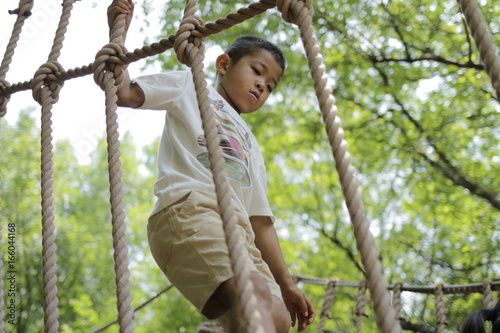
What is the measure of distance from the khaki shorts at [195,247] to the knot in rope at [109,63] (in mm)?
→ 307

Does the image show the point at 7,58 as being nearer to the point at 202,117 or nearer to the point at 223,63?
the point at 223,63

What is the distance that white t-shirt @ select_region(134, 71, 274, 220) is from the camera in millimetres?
1089

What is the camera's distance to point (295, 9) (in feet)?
2.58

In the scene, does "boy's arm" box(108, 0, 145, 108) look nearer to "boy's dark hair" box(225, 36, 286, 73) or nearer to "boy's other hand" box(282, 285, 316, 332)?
"boy's dark hair" box(225, 36, 286, 73)

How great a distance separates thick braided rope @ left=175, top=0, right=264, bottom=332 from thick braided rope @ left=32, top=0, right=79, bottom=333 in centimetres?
36

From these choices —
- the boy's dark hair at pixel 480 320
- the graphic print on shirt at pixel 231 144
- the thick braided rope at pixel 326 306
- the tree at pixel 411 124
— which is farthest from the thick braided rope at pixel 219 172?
the tree at pixel 411 124

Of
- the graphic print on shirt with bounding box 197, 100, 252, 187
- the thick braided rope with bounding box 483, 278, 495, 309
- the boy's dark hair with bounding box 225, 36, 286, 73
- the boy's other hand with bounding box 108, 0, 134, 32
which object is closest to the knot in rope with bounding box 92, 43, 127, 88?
the boy's other hand with bounding box 108, 0, 134, 32

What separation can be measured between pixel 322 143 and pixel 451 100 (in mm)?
1767

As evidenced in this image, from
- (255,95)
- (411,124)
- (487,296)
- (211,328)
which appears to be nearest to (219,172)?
(255,95)

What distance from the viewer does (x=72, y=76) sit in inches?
44.9

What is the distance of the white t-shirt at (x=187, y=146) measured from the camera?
1089 mm

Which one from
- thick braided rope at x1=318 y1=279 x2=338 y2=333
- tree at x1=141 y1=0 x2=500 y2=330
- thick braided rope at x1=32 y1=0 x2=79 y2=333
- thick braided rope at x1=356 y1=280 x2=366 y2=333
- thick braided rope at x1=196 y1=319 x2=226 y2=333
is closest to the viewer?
thick braided rope at x1=32 y1=0 x2=79 y2=333

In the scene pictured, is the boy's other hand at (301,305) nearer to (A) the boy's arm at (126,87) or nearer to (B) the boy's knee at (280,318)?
(B) the boy's knee at (280,318)

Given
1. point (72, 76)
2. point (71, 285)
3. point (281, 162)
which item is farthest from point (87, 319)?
point (72, 76)
